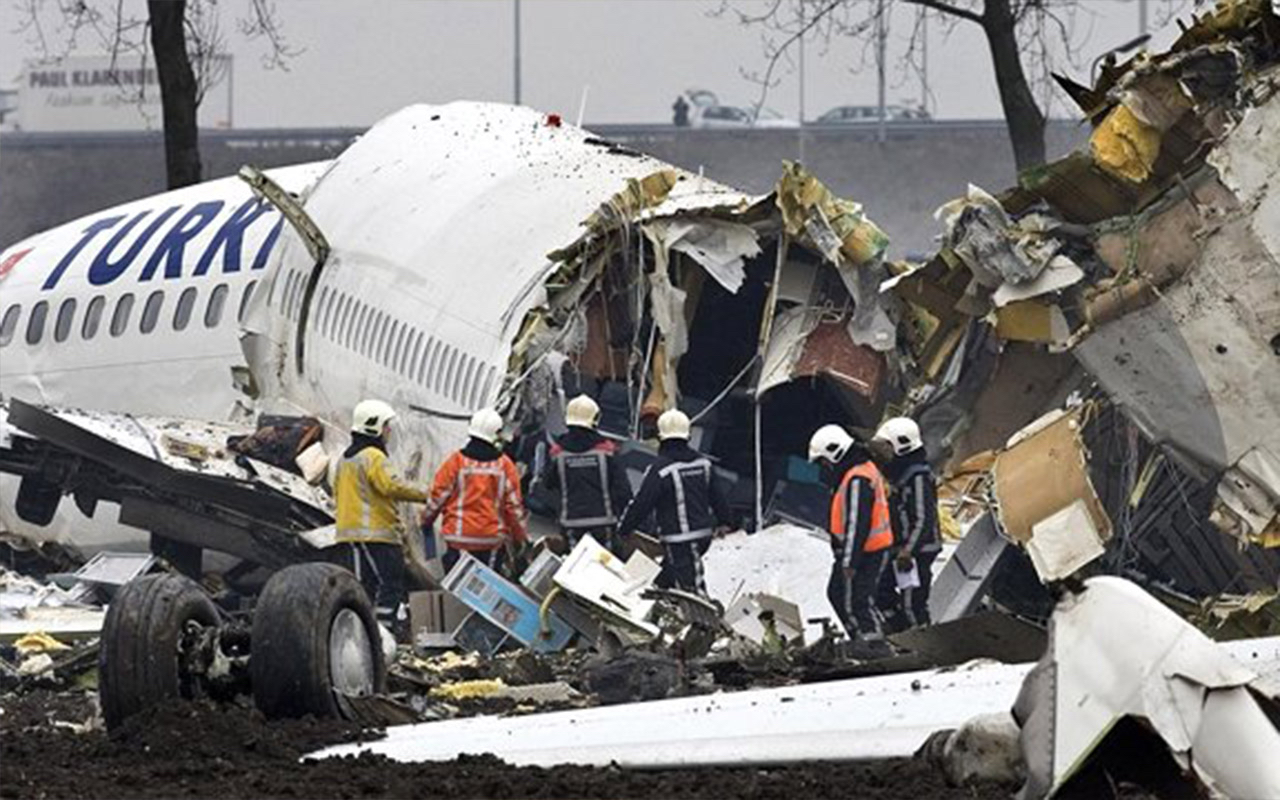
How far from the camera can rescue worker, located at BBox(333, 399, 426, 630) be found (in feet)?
65.7

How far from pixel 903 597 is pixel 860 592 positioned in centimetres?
Result: 27

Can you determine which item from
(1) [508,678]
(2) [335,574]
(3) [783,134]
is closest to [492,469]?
(1) [508,678]

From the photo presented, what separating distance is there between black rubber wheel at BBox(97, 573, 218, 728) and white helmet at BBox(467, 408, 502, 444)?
7.70 m

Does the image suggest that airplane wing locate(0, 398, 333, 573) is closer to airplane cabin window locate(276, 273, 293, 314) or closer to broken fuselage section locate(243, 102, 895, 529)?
broken fuselage section locate(243, 102, 895, 529)

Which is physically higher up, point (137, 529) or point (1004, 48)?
point (1004, 48)

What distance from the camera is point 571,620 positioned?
1808cm

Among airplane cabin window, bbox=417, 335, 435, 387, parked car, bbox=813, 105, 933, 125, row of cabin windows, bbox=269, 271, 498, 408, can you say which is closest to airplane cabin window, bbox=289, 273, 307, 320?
row of cabin windows, bbox=269, 271, 498, 408

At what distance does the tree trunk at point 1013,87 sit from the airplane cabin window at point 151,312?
754 centimetres

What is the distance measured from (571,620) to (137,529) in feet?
19.9

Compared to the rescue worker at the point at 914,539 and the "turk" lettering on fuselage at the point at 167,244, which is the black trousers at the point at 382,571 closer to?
the rescue worker at the point at 914,539

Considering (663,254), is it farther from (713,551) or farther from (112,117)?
Result: (112,117)

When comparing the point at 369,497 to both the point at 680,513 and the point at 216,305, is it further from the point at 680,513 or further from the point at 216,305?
the point at 216,305

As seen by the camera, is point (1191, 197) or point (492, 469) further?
point (492, 469)

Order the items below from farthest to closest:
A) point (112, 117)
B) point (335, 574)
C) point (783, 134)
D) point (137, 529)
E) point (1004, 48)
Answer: point (112, 117) → point (783, 134) → point (1004, 48) → point (137, 529) → point (335, 574)
